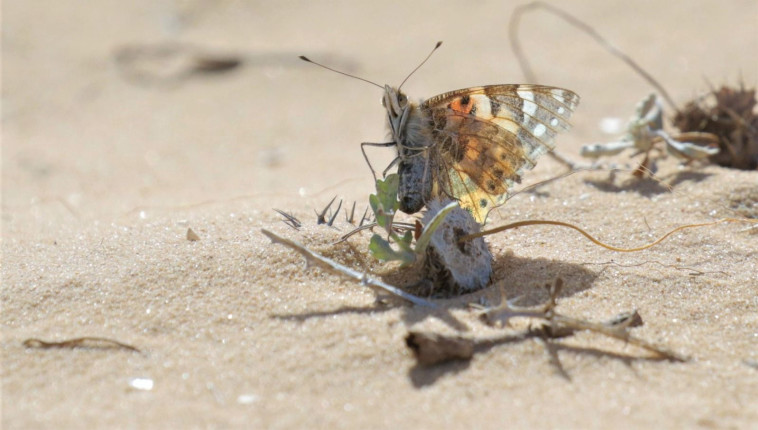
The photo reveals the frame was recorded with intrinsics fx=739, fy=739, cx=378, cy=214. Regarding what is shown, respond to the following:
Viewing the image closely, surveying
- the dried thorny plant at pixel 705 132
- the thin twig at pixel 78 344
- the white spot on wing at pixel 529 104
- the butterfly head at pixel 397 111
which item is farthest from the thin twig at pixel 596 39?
the thin twig at pixel 78 344

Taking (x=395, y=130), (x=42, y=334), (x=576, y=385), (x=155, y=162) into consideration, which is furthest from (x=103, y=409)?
(x=155, y=162)

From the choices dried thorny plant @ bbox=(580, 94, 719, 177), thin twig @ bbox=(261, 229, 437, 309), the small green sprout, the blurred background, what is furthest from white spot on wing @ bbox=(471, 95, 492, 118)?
the blurred background

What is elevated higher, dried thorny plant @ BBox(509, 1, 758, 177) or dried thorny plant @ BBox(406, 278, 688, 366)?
dried thorny plant @ BBox(509, 1, 758, 177)

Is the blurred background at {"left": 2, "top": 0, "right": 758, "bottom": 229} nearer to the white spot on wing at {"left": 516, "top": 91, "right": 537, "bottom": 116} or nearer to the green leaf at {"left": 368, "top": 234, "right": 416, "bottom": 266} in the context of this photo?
the white spot on wing at {"left": 516, "top": 91, "right": 537, "bottom": 116}

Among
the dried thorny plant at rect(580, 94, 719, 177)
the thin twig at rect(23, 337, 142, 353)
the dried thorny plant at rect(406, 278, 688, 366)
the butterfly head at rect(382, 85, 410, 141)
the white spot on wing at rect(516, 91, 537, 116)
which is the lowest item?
the thin twig at rect(23, 337, 142, 353)

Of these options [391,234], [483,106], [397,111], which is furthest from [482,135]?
[391,234]

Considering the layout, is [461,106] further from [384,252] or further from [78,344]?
[78,344]

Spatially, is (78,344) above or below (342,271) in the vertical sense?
below
